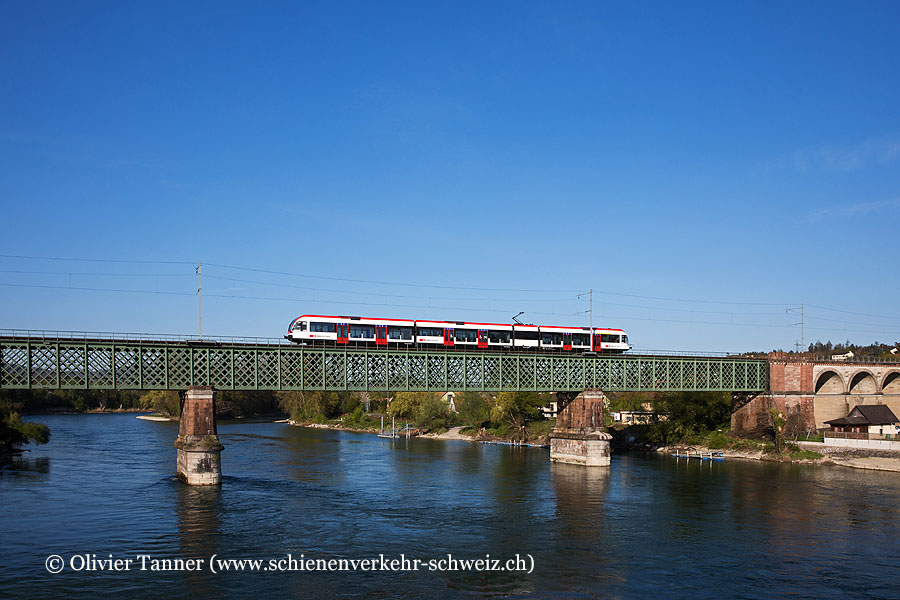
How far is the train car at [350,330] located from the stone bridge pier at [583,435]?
64.3 ft

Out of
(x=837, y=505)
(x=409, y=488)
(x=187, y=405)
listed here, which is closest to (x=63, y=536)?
(x=187, y=405)

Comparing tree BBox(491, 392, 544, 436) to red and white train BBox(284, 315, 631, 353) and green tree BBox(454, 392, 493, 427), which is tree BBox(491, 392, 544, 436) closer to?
green tree BBox(454, 392, 493, 427)

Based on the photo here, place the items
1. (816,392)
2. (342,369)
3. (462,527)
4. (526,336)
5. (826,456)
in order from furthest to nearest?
(816,392) → (526,336) → (826,456) → (342,369) → (462,527)

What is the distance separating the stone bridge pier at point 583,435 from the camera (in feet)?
254

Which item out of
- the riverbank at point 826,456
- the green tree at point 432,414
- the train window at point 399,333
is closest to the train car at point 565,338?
the train window at point 399,333

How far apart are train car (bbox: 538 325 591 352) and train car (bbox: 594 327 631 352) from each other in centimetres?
111

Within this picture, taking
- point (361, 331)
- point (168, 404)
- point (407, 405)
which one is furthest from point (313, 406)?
point (361, 331)

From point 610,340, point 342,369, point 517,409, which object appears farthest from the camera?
point 517,409

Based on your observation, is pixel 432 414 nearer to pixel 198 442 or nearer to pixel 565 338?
pixel 565 338

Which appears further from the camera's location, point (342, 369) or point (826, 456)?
point (826, 456)

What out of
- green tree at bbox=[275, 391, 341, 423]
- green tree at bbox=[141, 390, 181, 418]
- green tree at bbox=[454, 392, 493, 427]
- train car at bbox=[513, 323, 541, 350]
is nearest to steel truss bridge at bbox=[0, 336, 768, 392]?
train car at bbox=[513, 323, 541, 350]

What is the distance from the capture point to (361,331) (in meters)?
74.8

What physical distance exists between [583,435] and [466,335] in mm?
16103

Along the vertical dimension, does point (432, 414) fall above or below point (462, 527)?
below
